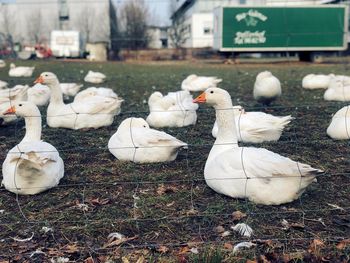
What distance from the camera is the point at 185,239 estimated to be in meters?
3.21

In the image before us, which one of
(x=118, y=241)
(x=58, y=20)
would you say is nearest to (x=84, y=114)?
(x=118, y=241)

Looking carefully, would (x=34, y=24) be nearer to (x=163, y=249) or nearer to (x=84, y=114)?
(x=84, y=114)

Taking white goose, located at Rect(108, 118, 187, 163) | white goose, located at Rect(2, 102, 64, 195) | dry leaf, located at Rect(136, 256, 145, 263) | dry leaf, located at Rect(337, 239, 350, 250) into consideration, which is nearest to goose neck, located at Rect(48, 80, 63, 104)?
white goose, located at Rect(108, 118, 187, 163)

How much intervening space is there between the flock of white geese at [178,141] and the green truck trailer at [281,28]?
16.7 m

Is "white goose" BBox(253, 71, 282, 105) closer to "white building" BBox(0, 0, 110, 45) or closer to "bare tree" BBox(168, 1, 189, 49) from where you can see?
"bare tree" BBox(168, 1, 189, 49)

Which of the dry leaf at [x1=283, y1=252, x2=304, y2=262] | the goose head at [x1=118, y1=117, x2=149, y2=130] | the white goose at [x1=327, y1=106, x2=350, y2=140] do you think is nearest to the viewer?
the dry leaf at [x1=283, y1=252, x2=304, y2=262]

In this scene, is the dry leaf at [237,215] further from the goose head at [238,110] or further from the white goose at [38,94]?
the white goose at [38,94]

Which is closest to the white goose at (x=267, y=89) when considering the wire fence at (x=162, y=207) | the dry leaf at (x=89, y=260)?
the wire fence at (x=162, y=207)

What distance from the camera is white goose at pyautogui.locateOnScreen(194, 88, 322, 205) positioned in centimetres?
357

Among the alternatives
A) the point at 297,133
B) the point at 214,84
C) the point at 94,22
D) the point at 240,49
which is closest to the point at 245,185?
the point at 297,133

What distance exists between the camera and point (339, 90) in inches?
342

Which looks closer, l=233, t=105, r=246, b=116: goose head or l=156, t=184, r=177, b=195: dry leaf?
l=156, t=184, r=177, b=195: dry leaf

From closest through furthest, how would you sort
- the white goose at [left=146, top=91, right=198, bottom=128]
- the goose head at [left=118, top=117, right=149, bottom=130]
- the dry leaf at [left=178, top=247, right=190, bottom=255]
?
1. the dry leaf at [left=178, top=247, right=190, bottom=255]
2. the goose head at [left=118, top=117, right=149, bottom=130]
3. the white goose at [left=146, top=91, right=198, bottom=128]

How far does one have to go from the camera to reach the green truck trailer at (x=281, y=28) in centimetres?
2389
